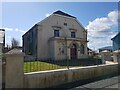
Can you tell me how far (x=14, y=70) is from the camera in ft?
18.5

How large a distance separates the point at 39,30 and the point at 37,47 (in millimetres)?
2556

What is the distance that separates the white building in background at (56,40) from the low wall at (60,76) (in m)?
12.5

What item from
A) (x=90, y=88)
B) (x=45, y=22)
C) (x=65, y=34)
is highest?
(x=45, y=22)

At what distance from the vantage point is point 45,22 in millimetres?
22938

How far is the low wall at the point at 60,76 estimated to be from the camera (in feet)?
19.9

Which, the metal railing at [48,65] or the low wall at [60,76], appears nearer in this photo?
the low wall at [60,76]

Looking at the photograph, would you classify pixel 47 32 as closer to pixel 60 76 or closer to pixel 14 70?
pixel 60 76

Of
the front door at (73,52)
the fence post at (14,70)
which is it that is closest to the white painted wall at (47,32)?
the front door at (73,52)

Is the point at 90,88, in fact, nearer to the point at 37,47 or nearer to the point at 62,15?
the point at 37,47

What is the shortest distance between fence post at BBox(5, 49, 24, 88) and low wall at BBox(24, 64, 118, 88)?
29 centimetres

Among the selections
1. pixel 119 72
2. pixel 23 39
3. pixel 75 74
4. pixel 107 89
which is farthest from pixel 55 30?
pixel 107 89

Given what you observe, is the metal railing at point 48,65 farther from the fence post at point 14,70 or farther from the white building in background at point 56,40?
the white building in background at point 56,40

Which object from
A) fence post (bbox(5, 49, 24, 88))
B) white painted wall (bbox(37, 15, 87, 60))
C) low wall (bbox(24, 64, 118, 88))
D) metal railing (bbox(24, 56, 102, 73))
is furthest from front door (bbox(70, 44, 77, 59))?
fence post (bbox(5, 49, 24, 88))

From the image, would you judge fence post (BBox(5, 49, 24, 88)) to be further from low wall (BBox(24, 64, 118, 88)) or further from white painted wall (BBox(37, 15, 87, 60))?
white painted wall (BBox(37, 15, 87, 60))
